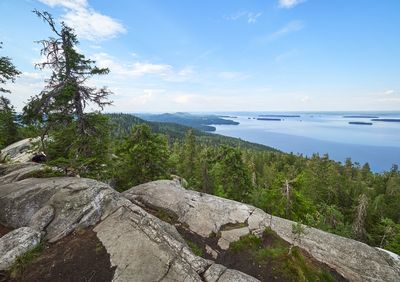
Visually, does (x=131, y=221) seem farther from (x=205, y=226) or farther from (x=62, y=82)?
(x=62, y=82)

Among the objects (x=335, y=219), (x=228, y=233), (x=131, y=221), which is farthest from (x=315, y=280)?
(x=335, y=219)

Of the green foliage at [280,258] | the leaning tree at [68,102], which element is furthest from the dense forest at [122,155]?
the green foliage at [280,258]

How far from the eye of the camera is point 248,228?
46.3ft

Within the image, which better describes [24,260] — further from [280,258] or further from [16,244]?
[280,258]

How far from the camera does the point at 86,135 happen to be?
54.1 feet

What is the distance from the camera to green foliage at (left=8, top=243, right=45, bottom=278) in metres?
8.26

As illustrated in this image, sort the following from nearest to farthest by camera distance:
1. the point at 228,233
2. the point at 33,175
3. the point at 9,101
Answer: the point at 228,233, the point at 33,175, the point at 9,101

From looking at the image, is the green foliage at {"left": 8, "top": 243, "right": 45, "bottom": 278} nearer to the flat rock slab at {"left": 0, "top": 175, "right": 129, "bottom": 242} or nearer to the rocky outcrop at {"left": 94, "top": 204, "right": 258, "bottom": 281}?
the flat rock slab at {"left": 0, "top": 175, "right": 129, "bottom": 242}

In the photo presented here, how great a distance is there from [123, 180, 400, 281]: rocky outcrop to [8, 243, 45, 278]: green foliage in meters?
6.31

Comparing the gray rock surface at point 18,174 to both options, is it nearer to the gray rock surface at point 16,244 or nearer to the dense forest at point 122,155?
the dense forest at point 122,155

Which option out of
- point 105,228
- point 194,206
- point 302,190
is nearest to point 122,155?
point 194,206

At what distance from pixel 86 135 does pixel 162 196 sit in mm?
6653

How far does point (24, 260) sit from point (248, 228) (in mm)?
10624

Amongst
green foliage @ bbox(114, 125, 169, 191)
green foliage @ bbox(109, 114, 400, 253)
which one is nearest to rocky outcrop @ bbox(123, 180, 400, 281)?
green foliage @ bbox(109, 114, 400, 253)
